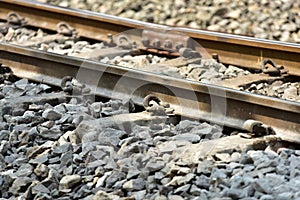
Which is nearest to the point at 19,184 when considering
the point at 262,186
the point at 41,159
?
the point at 41,159

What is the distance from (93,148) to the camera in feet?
12.7

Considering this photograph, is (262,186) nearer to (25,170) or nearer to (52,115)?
(25,170)

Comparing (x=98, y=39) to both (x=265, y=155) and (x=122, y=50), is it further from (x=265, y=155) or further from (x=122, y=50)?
(x=265, y=155)

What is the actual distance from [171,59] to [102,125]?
171cm

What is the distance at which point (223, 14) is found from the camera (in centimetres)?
774

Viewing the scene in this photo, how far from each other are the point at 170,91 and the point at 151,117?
313 mm

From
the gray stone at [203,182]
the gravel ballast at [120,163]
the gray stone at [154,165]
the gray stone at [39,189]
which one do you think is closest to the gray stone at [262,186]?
the gravel ballast at [120,163]

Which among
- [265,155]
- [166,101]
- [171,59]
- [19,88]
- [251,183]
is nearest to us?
[251,183]

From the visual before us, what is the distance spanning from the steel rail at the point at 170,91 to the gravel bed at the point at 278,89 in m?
0.64

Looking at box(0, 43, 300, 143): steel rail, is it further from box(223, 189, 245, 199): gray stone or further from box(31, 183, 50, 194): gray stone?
box(31, 183, 50, 194): gray stone

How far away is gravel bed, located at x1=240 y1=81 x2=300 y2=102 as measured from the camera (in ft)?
15.6

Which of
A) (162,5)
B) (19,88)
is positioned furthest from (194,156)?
(162,5)

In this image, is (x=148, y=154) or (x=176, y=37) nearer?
(x=148, y=154)

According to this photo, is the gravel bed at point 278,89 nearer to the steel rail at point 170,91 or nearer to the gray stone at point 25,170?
the steel rail at point 170,91
